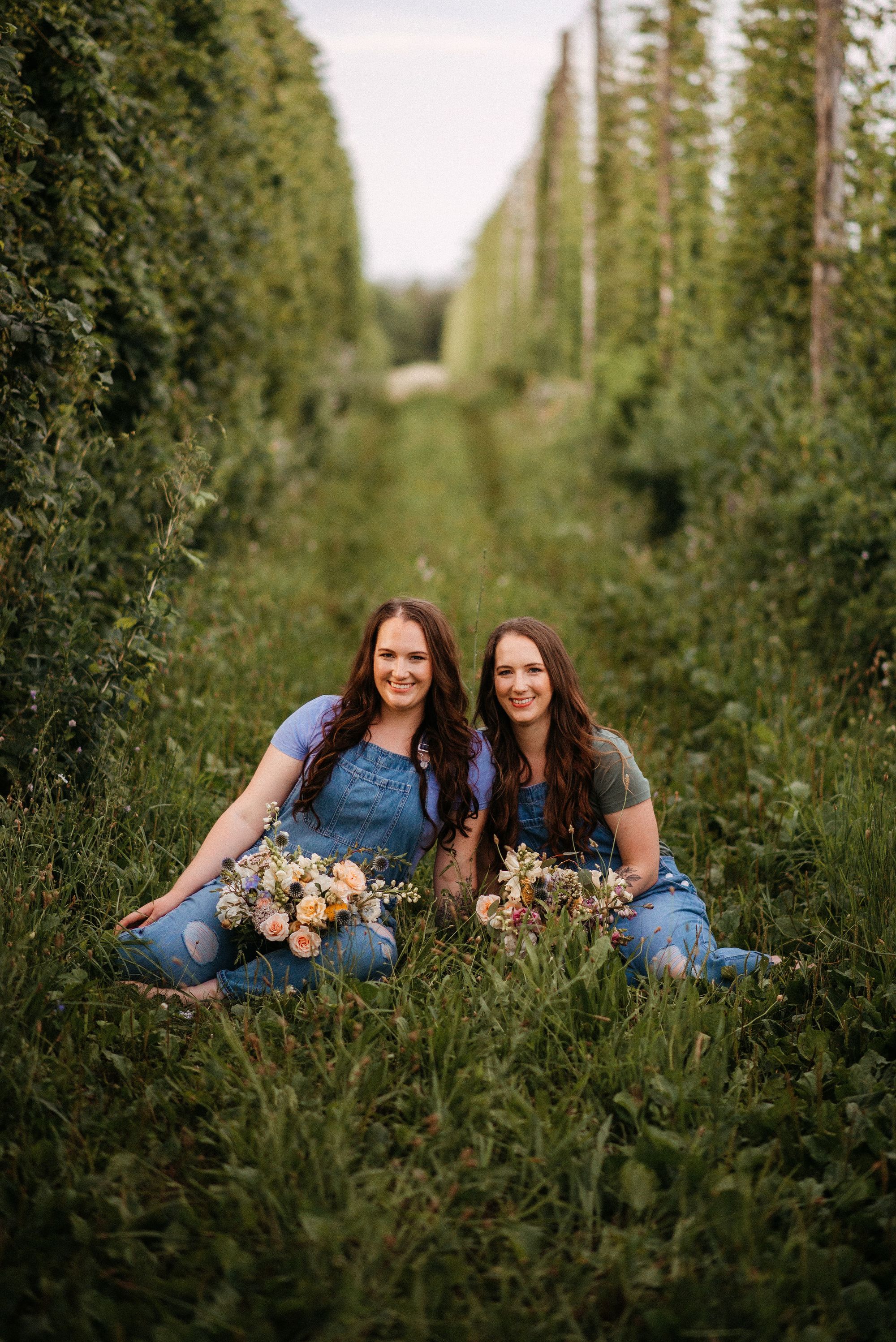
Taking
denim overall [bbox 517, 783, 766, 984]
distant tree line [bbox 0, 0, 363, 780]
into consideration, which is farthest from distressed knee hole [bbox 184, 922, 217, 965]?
denim overall [bbox 517, 783, 766, 984]

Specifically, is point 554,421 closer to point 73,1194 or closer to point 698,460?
point 698,460

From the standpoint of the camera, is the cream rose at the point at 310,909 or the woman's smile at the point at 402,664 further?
the woman's smile at the point at 402,664

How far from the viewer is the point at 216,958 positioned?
2.96 m

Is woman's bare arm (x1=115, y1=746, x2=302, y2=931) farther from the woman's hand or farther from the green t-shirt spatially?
the green t-shirt

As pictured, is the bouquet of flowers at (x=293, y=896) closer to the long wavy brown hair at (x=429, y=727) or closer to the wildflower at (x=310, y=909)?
the wildflower at (x=310, y=909)

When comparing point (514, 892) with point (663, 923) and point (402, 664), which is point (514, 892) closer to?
point (663, 923)

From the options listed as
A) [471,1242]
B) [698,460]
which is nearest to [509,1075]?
[471,1242]

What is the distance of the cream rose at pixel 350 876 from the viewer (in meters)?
2.85

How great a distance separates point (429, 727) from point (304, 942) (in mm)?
852

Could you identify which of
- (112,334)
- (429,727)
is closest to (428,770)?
(429,727)

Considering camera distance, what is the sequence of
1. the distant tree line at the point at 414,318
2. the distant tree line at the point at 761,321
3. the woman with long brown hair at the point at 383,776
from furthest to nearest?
the distant tree line at the point at 414,318, the distant tree line at the point at 761,321, the woman with long brown hair at the point at 383,776

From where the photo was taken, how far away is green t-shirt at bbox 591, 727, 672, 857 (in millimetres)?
3186

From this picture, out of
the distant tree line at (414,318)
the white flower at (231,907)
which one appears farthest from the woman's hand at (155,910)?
the distant tree line at (414,318)

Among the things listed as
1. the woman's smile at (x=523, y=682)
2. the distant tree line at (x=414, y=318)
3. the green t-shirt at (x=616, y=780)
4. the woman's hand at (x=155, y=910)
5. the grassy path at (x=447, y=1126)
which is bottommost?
the grassy path at (x=447, y=1126)
